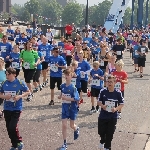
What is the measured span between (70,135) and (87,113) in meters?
2.20

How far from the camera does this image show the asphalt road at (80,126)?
7887 mm

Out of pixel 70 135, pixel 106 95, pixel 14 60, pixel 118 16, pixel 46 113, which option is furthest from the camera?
pixel 118 16

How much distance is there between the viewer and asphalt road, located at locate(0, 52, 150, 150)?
789 centimetres

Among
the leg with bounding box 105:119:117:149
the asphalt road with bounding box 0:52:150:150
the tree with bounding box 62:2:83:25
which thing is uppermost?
the tree with bounding box 62:2:83:25

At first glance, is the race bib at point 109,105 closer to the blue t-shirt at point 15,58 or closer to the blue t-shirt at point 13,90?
the blue t-shirt at point 13,90

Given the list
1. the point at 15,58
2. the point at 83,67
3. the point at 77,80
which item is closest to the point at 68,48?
the point at 15,58

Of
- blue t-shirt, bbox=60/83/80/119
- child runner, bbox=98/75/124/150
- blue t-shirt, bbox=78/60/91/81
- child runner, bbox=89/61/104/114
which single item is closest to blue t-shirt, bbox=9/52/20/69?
blue t-shirt, bbox=78/60/91/81

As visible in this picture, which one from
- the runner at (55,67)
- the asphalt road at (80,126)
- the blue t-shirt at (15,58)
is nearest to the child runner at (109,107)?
the asphalt road at (80,126)

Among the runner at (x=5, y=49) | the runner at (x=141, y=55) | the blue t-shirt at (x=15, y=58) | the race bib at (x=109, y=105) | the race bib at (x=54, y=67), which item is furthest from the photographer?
the runner at (x=141, y=55)

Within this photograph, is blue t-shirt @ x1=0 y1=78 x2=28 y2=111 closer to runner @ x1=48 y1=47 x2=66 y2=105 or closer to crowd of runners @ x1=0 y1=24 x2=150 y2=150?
crowd of runners @ x1=0 y1=24 x2=150 y2=150

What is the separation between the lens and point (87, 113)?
10641 mm

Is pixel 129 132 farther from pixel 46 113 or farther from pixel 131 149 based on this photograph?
pixel 46 113

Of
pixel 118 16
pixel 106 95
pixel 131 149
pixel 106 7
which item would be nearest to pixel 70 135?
pixel 131 149

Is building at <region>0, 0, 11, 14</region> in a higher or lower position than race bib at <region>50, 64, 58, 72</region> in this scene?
higher
